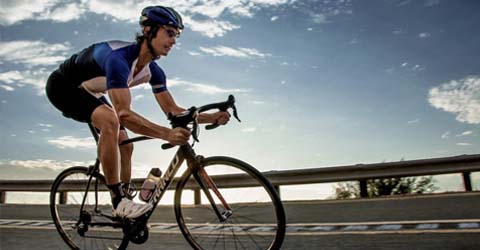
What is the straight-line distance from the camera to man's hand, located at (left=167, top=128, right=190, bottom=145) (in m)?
3.91

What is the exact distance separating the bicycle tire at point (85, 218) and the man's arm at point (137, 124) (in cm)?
111

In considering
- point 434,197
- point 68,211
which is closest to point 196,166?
point 68,211

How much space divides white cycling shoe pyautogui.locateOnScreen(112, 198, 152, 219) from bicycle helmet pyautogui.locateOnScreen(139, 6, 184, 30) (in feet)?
5.07

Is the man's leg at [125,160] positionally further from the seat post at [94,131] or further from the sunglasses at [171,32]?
the sunglasses at [171,32]

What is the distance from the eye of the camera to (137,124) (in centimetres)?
397

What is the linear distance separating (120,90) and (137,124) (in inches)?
12.8

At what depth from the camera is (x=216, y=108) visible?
161 inches

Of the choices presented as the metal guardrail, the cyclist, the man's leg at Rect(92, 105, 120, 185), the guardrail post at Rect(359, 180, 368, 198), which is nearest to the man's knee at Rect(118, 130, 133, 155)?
the cyclist

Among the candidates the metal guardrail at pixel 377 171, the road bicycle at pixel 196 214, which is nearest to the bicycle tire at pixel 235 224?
the road bicycle at pixel 196 214

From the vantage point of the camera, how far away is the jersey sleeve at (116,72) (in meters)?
A: 4.07

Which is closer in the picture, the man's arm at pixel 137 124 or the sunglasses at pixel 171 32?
the man's arm at pixel 137 124

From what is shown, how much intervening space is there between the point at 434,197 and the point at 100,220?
609cm

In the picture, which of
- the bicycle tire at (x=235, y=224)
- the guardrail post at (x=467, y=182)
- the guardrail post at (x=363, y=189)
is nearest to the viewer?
the bicycle tire at (x=235, y=224)

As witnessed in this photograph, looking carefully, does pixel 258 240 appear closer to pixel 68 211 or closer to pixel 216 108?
pixel 216 108
